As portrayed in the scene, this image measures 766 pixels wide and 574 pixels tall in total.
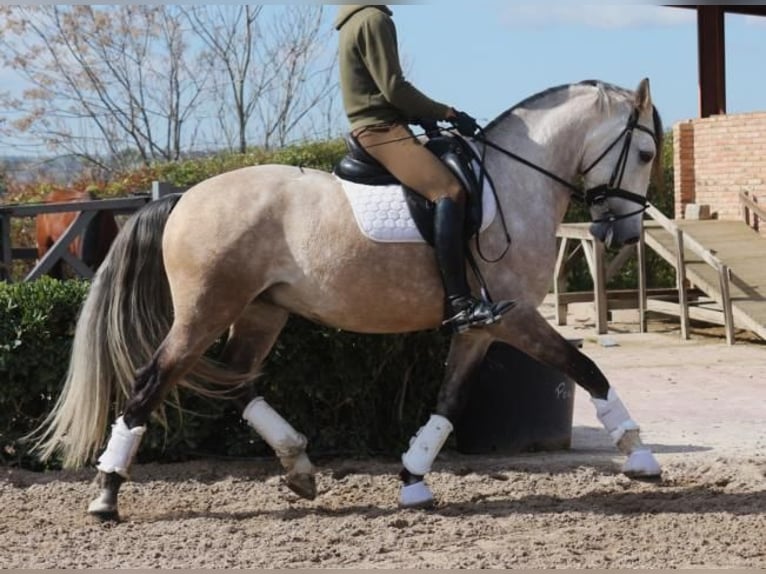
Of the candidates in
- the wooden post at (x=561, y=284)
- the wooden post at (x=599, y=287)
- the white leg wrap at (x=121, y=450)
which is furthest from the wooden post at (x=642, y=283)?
the white leg wrap at (x=121, y=450)

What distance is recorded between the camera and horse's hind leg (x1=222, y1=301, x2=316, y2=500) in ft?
20.7

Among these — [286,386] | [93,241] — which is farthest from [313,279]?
[93,241]

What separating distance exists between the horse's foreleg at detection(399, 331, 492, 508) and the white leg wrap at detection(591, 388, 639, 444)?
676 millimetres

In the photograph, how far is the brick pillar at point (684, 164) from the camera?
57.8 ft

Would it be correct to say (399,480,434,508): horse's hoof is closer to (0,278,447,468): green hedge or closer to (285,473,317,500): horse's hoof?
(285,473,317,500): horse's hoof

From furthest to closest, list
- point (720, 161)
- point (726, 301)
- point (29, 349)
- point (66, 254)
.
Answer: point (720, 161), point (726, 301), point (66, 254), point (29, 349)

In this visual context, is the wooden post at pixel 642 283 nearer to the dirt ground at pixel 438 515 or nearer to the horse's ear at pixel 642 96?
the dirt ground at pixel 438 515

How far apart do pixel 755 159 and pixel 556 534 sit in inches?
459

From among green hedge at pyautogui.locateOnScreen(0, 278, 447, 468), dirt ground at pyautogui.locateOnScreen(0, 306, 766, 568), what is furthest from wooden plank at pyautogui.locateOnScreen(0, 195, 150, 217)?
dirt ground at pyautogui.locateOnScreen(0, 306, 766, 568)

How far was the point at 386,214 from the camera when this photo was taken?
605 centimetres

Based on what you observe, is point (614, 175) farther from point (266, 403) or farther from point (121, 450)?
point (121, 450)

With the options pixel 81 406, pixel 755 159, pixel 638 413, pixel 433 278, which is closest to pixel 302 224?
pixel 433 278

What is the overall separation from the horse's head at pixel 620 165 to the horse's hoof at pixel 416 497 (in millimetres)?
1579

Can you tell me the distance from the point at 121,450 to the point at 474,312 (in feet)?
6.18
